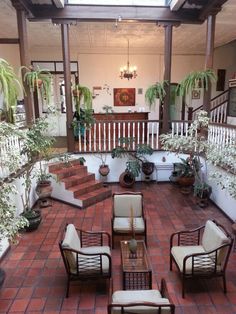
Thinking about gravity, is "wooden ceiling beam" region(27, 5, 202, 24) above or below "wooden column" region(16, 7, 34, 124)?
above

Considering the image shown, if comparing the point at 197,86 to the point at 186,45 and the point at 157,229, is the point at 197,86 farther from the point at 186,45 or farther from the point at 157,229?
the point at 186,45

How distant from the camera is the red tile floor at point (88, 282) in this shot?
2.82m

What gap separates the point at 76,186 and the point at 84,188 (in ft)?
0.67

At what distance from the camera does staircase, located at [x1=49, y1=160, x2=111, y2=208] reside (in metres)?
5.66

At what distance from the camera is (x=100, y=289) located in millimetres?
3068

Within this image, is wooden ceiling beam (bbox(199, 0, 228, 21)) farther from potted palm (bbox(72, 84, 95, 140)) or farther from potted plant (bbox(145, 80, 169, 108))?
potted palm (bbox(72, 84, 95, 140))

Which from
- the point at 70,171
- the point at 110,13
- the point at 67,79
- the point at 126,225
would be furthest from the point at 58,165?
the point at 110,13

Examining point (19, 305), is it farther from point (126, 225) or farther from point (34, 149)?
point (34, 149)

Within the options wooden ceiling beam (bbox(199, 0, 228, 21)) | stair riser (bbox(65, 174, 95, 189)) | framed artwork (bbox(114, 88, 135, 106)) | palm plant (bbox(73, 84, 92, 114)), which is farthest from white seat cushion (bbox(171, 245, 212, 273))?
framed artwork (bbox(114, 88, 135, 106))

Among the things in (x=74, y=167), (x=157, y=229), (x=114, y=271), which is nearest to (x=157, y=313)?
(x=114, y=271)

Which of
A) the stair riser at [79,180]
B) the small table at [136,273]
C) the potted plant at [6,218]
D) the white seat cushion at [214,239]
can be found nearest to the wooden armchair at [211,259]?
the white seat cushion at [214,239]

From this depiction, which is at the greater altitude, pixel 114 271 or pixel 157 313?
pixel 157 313

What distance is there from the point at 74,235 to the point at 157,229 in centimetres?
184

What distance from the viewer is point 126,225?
393cm
